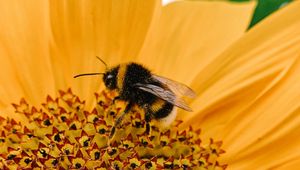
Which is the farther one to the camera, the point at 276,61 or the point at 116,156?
the point at 276,61

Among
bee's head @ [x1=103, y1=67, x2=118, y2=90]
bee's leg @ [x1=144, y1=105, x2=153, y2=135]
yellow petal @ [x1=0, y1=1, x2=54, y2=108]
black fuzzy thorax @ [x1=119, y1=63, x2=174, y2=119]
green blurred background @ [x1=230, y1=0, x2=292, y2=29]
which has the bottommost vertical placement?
bee's leg @ [x1=144, y1=105, x2=153, y2=135]

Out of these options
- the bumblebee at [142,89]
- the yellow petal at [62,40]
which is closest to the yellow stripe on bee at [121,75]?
the bumblebee at [142,89]

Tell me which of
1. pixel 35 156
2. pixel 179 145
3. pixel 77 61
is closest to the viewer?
pixel 35 156

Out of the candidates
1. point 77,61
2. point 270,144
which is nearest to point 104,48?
point 77,61

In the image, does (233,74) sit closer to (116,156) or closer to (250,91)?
(250,91)

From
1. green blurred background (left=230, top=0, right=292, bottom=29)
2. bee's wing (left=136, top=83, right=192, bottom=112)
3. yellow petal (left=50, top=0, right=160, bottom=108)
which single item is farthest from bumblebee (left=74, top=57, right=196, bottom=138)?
green blurred background (left=230, top=0, right=292, bottom=29)

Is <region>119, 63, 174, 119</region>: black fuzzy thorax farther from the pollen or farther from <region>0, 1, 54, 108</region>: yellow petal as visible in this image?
<region>0, 1, 54, 108</region>: yellow petal

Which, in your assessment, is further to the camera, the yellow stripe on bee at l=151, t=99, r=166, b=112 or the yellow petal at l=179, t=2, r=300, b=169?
the yellow petal at l=179, t=2, r=300, b=169

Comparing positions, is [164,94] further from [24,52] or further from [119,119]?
[24,52]

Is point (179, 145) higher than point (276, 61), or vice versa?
point (276, 61)
